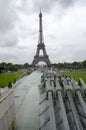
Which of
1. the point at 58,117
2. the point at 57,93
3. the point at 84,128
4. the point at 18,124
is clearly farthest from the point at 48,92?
the point at 18,124

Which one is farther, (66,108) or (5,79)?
(5,79)

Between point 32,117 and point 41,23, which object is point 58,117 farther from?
point 41,23

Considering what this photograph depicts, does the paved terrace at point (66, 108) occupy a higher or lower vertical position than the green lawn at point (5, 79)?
higher

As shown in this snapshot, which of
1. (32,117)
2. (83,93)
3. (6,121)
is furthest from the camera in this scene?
(32,117)

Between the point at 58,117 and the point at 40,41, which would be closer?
the point at 58,117

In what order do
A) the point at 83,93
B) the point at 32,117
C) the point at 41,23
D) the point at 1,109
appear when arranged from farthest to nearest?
the point at 41,23
the point at 32,117
the point at 83,93
the point at 1,109

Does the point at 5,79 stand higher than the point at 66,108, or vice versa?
the point at 66,108

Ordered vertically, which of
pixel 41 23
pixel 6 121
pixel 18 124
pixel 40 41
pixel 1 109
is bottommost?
pixel 18 124

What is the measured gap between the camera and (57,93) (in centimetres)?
813

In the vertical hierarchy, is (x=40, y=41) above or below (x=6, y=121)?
above

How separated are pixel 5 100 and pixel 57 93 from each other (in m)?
1.69

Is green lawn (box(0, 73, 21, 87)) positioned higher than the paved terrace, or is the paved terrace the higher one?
the paved terrace

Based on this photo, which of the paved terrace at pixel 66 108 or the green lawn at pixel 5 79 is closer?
the paved terrace at pixel 66 108

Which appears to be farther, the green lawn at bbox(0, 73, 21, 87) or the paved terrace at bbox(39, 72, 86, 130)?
the green lawn at bbox(0, 73, 21, 87)
